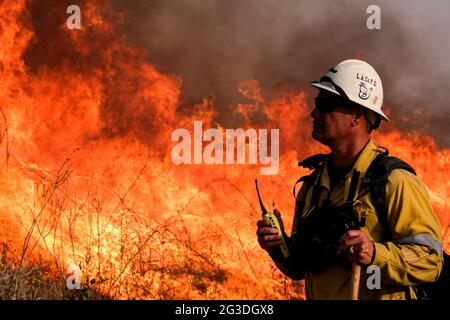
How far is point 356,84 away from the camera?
4559mm

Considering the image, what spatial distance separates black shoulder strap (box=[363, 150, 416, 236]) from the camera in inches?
159

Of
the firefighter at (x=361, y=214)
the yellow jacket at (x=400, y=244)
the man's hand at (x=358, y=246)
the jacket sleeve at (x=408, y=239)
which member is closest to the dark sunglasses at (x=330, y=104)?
the firefighter at (x=361, y=214)

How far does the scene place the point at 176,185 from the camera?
37.7 ft

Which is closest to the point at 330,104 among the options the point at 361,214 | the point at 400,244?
the point at 361,214

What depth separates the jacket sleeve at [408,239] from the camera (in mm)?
3875

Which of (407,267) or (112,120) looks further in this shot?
(112,120)

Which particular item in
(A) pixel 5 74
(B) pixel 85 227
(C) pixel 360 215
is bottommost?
(B) pixel 85 227

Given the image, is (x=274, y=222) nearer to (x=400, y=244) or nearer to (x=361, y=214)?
(x=361, y=214)

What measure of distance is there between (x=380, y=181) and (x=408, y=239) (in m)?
0.37

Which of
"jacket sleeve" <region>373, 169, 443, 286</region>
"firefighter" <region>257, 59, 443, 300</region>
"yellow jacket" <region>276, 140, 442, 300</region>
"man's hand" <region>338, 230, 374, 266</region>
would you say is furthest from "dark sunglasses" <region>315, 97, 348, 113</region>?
"man's hand" <region>338, 230, 374, 266</region>
